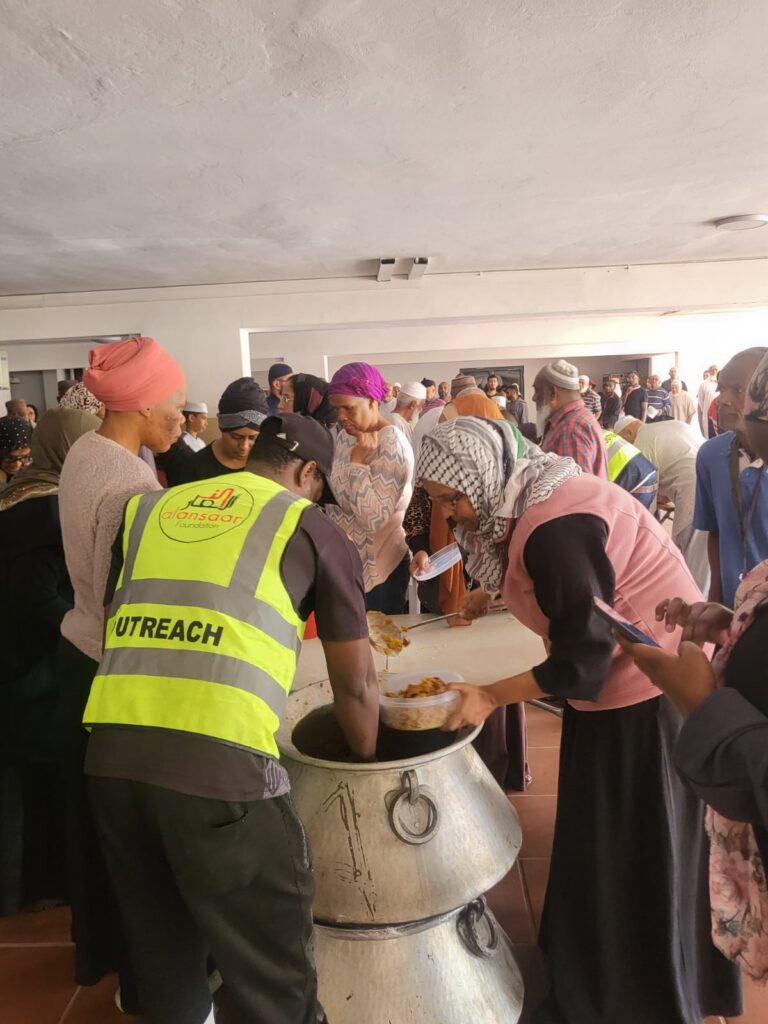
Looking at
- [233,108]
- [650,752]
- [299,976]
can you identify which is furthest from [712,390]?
[299,976]

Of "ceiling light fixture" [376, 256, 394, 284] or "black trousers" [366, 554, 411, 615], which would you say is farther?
"ceiling light fixture" [376, 256, 394, 284]

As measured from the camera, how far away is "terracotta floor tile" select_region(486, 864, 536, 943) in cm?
224

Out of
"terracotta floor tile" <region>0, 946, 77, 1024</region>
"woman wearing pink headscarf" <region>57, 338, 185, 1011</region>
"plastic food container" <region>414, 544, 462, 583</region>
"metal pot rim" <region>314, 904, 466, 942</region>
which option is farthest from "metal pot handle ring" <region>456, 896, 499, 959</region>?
"terracotta floor tile" <region>0, 946, 77, 1024</region>

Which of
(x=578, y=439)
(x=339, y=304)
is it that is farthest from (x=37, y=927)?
(x=339, y=304)

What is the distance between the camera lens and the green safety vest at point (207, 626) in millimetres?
1209

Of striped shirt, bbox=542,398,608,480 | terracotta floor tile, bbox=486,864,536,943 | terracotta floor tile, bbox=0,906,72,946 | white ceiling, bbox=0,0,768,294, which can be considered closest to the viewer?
terracotta floor tile, bbox=486,864,536,943

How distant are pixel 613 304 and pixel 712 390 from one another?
4.22 meters

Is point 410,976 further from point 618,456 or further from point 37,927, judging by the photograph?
point 618,456

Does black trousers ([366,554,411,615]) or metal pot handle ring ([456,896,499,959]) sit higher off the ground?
black trousers ([366,554,411,615])

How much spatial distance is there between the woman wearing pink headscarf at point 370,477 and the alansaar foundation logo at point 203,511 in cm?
181

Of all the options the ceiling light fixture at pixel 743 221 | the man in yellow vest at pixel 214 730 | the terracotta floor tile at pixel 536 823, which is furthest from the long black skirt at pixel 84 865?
the ceiling light fixture at pixel 743 221

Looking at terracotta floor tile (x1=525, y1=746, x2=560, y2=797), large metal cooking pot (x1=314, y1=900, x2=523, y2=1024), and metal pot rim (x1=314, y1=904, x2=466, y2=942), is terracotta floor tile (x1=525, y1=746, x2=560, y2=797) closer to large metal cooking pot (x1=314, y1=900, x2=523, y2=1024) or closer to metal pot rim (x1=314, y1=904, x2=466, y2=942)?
large metal cooking pot (x1=314, y1=900, x2=523, y2=1024)

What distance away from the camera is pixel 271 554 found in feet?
4.16

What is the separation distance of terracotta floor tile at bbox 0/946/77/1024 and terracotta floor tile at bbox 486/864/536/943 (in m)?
1.37
